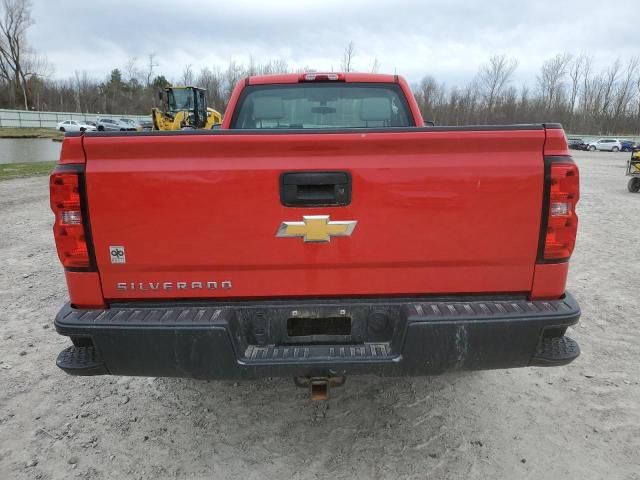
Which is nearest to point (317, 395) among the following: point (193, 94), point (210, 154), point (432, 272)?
point (432, 272)

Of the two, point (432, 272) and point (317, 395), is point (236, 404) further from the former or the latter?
point (432, 272)

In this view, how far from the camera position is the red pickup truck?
2154 mm

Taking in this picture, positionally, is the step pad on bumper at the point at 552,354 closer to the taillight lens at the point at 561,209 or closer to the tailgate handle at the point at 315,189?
the taillight lens at the point at 561,209

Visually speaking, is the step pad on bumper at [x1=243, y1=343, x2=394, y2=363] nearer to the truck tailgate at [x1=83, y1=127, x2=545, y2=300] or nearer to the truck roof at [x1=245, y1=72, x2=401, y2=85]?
the truck tailgate at [x1=83, y1=127, x2=545, y2=300]

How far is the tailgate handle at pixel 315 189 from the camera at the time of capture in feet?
7.09

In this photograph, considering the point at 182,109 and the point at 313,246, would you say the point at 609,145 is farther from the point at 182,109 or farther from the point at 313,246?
the point at 313,246

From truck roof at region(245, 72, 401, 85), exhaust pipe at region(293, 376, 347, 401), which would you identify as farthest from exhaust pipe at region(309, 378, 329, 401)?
truck roof at region(245, 72, 401, 85)

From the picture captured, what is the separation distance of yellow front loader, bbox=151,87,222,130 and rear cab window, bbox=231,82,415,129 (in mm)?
21394

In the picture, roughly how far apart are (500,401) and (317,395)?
5.08ft

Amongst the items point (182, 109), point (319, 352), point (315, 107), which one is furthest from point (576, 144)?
point (319, 352)

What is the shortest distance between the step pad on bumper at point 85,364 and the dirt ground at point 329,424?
68 centimetres

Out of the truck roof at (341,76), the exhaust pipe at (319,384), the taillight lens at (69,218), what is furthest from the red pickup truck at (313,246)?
the truck roof at (341,76)

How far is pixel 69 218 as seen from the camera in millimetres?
2162

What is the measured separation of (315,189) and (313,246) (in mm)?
278
